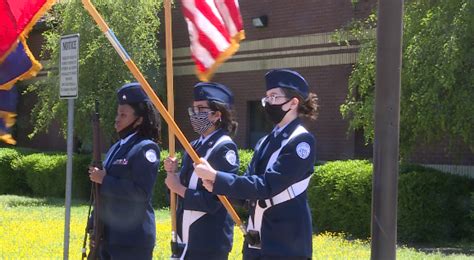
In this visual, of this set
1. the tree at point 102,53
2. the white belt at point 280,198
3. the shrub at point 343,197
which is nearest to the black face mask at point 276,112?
the white belt at point 280,198

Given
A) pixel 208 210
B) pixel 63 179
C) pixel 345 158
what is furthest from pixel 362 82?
pixel 63 179

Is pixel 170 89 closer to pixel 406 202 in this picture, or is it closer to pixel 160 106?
pixel 160 106

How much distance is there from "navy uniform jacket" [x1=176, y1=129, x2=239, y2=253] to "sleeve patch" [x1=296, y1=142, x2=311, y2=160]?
87 centimetres

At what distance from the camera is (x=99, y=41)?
65.1 ft

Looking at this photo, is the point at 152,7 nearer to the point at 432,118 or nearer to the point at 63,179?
the point at 63,179

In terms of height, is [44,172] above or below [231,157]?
below

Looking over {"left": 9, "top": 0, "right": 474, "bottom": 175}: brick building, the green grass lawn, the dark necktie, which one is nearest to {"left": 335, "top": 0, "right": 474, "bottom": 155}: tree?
the green grass lawn

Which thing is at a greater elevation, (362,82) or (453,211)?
(362,82)

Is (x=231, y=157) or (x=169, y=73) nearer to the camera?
(x=169, y=73)

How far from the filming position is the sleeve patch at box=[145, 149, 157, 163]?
19.3ft

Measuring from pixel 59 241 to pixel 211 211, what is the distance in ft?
23.3

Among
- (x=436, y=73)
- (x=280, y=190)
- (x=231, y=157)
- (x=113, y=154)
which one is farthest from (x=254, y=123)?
(x=280, y=190)

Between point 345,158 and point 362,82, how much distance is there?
502cm

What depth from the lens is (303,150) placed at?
4961 mm
